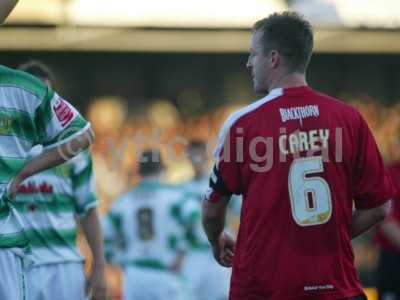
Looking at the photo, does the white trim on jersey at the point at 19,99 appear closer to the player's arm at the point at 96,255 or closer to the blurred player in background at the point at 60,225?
the blurred player in background at the point at 60,225

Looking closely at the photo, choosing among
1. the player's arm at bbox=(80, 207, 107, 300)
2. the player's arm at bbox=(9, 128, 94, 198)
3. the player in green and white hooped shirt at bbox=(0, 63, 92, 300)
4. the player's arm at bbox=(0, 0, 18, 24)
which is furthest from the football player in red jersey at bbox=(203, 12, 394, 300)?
the player's arm at bbox=(80, 207, 107, 300)

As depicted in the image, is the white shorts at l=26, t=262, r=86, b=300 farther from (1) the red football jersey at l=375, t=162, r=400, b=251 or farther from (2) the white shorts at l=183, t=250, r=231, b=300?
(2) the white shorts at l=183, t=250, r=231, b=300

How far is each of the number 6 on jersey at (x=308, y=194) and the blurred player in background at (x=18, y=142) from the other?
1136 millimetres

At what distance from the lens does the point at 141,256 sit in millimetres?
11281

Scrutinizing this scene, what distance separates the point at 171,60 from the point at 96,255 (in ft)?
37.2

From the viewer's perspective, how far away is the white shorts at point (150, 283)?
11320mm

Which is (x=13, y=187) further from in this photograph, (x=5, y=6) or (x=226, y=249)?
(x=226, y=249)

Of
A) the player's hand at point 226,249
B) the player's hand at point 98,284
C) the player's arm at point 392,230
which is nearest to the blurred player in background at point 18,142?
Result: the player's hand at point 226,249

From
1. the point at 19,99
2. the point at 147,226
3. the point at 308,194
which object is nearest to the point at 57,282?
the point at 19,99

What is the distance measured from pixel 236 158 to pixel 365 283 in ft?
44.6

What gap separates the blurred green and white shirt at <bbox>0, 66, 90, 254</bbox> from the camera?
5.53 meters

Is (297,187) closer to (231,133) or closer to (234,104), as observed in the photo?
(231,133)

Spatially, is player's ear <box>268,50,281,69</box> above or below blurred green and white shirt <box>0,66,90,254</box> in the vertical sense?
above

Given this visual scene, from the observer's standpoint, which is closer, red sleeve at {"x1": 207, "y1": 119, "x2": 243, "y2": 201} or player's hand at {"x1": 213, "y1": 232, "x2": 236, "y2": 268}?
red sleeve at {"x1": 207, "y1": 119, "x2": 243, "y2": 201}
